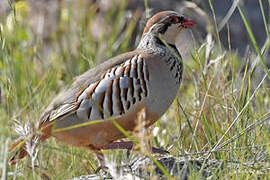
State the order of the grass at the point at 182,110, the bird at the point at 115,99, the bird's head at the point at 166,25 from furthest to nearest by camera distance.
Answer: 1. the bird's head at the point at 166,25
2. the bird at the point at 115,99
3. the grass at the point at 182,110

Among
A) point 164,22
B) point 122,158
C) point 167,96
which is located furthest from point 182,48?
point 122,158

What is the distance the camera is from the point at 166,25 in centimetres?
353

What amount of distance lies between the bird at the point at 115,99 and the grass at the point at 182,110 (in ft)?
0.38

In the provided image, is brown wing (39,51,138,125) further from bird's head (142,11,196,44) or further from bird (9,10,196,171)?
bird's head (142,11,196,44)

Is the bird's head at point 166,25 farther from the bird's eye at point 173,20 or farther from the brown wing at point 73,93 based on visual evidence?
the brown wing at point 73,93

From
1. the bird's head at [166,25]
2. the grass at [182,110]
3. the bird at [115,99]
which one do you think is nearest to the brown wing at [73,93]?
the bird at [115,99]

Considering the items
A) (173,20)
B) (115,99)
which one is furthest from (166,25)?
(115,99)

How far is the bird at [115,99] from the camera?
10.5 ft

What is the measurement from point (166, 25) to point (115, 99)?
68 centimetres

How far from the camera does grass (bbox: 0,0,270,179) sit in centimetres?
248

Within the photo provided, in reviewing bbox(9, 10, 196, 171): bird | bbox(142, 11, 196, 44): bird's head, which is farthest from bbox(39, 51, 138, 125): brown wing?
bbox(142, 11, 196, 44): bird's head

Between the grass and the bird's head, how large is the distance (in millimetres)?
208

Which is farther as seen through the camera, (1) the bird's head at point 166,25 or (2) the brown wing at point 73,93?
(1) the bird's head at point 166,25

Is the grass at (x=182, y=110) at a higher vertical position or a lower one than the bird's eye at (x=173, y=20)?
lower
